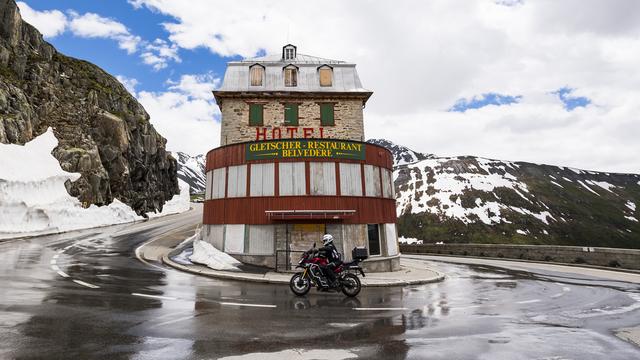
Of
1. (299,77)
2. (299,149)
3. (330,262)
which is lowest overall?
(330,262)

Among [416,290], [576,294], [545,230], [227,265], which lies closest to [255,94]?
[227,265]

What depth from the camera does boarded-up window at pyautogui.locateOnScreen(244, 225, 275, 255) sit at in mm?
16844

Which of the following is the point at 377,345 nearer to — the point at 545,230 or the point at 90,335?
the point at 90,335

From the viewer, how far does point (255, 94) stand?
26.2 m

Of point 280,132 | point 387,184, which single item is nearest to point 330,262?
point 387,184

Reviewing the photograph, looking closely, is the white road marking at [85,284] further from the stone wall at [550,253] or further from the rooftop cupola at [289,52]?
the stone wall at [550,253]

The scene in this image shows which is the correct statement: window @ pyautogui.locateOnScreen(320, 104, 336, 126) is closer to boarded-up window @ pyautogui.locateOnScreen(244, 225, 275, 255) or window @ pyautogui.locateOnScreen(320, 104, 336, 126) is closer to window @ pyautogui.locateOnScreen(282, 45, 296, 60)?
window @ pyautogui.locateOnScreen(282, 45, 296, 60)

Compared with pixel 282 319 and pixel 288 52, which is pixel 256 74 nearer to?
pixel 288 52

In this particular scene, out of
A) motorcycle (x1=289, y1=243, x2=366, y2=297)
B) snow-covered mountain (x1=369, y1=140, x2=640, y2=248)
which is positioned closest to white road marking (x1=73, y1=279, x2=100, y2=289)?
motorcycle (x1=289, y1=243, x2=366, y2=297)

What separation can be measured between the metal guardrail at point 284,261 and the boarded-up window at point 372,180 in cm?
484

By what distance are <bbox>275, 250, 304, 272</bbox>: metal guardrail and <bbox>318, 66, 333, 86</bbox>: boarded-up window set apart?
50.6 ft

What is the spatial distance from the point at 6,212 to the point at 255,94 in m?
20.0

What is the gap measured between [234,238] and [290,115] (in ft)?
39.9

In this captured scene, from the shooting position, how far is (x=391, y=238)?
62.4ft
